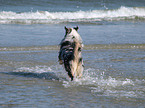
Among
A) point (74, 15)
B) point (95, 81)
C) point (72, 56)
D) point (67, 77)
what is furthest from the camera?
point (74, 15)

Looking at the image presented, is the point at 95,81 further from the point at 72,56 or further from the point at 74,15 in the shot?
the point at 74,15

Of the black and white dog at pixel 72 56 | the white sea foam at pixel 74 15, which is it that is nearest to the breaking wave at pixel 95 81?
the black and white dog at pixel 72 56

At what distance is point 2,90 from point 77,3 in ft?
104

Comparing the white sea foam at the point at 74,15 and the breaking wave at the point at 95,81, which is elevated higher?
the white sea foam at the point at 74,15

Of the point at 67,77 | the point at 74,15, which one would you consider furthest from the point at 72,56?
the point at 74,15

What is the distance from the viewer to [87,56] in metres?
8.88

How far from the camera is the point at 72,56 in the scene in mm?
5742

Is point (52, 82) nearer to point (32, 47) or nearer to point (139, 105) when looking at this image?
point (139, 105)

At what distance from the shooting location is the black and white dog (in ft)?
18.7

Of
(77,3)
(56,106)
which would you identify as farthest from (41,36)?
(77,3)

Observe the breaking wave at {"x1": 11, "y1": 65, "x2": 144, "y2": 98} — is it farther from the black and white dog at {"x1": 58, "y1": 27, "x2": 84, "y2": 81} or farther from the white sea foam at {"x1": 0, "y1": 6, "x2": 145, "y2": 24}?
the white sea foam at {"x1": 0, "y1": 6, "x2": 145, "y2": 24}

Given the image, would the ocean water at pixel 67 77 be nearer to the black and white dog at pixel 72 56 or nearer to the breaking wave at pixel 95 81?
the breaking wave at pixel 95 81

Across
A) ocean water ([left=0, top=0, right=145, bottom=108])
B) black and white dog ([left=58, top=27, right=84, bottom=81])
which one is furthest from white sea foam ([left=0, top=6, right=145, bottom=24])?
black and white dog ([left=58, top=27, right=84, bottom=81])

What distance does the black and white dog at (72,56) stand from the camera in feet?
18.7
